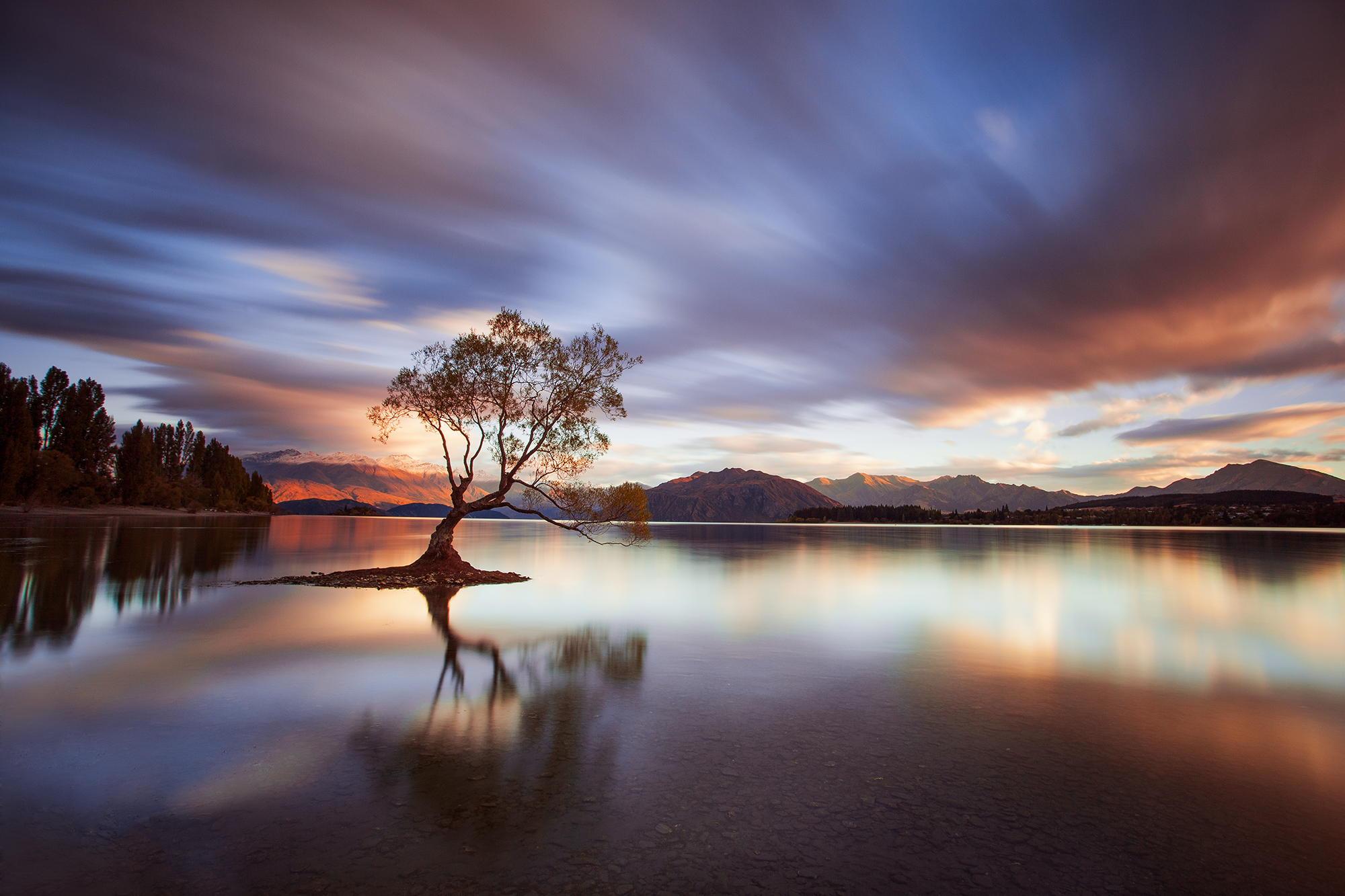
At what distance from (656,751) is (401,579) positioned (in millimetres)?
27817

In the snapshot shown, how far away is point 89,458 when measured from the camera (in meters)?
129

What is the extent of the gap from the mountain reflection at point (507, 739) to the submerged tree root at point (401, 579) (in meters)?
17.5

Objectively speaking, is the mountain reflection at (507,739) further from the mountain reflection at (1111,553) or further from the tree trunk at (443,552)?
the mountain reflection at (1111,553)

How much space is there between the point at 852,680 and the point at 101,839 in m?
13.5

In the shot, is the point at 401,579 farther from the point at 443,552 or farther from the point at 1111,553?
the point at 1111,553

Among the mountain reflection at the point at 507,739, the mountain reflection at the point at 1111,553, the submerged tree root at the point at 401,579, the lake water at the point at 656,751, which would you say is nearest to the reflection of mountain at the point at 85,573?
the lake water at the point at 656,751

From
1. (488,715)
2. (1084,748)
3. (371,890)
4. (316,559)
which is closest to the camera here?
(371,890)

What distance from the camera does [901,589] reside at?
35.4 m

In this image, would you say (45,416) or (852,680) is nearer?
(852,680)

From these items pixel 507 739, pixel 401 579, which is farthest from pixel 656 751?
pixel 401 579

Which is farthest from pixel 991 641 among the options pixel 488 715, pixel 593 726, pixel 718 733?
pixel 488 715

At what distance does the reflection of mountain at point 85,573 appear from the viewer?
20062 mm

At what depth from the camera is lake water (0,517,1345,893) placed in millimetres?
6758

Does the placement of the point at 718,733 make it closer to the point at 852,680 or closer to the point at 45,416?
the point at 852,680
